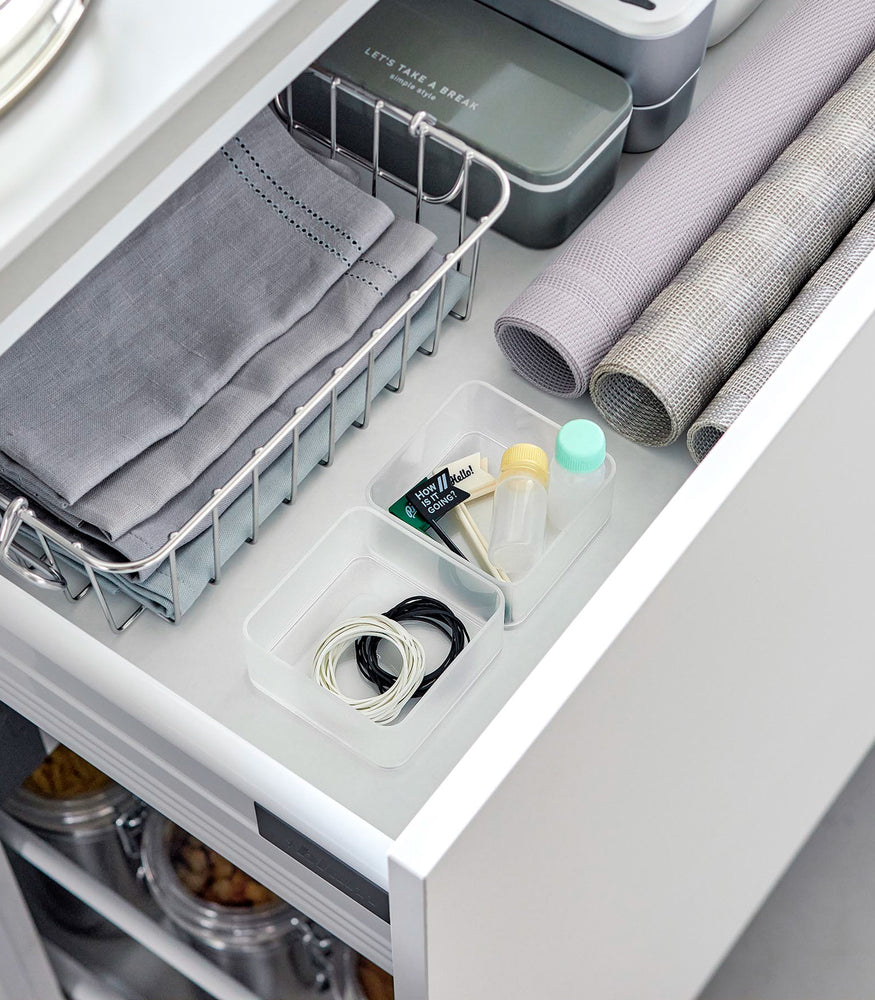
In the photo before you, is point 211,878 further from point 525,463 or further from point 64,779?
point 525,463

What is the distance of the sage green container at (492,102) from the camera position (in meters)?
0.78

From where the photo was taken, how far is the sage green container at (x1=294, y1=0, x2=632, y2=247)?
0.78 m

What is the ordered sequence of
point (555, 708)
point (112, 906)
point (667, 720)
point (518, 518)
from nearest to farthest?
point (555, 708), point (667, 720), point (518, 518), point (112, 906)

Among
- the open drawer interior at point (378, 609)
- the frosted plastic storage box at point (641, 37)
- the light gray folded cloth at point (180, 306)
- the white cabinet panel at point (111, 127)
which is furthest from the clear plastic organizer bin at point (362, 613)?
the frosted plastic storage box at point (641, 37)

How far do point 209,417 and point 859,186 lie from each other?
393 mm

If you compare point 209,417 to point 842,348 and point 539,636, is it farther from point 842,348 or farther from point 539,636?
point 842,348

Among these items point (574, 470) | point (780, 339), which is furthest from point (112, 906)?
point (780, 339)

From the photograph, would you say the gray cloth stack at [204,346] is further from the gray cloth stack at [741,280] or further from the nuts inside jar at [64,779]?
the nuts inside jar at [64,779]

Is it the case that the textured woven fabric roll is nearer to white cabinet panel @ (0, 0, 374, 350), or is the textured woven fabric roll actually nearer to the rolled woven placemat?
the rolled woven placemat

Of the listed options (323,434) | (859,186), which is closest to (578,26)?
(859,186)

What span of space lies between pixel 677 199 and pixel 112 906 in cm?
62

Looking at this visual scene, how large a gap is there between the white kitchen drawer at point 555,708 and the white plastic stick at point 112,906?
27 cm

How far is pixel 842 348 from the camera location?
58 centimetres

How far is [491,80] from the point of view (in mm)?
803
